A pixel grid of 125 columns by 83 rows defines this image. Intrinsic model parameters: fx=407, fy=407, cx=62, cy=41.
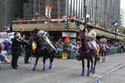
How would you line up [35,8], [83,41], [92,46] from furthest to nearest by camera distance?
[35,8], [92,46], [83,41]

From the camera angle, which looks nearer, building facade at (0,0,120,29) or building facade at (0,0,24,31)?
building facade at (0,0,24,31)

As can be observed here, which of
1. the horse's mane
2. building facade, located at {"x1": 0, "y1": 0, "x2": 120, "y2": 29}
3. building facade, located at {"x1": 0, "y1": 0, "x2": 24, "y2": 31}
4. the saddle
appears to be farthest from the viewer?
building facade, located at {"x1": 0, "y1": 0, "x2": 120, "y2": 29}

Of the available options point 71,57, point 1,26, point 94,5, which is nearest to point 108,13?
point 94,5

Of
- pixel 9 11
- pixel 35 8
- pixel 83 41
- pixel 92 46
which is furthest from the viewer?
pixel 35 8

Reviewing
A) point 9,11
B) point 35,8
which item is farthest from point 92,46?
point 35,8

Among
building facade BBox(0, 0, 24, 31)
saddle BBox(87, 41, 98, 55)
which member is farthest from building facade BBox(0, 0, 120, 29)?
saddle BBox(87, 41, 98, 55)

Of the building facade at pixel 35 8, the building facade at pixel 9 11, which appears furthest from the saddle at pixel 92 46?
the building facade at pixel 9 11

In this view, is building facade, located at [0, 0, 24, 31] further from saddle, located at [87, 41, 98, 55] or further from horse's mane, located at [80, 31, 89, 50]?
horse's mane, located at [80, 31, 89, 50]

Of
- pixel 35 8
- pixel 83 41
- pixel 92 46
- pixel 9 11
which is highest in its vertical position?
pixel 35 8

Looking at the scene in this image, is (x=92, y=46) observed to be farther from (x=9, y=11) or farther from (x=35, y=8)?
(x=35, y=8)

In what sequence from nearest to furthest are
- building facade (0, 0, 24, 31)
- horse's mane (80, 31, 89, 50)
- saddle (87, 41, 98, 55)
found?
horse's mane (80, 31, 89, 50), saddle (87, 41, 98, 55), building facade (0, 0, 24, 31)

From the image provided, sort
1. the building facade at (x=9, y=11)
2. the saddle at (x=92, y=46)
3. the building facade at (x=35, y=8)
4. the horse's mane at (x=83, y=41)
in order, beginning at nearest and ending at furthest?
the horse's mane at (x=83, y=41) < the saddle at (x=92, y=46) < the building facade at (x=9, y=11) < the building facade at (x=35, y=8)

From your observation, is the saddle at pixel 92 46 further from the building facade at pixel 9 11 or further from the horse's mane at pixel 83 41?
the building facade at pixel 9 11

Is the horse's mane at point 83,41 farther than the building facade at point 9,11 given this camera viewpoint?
No
